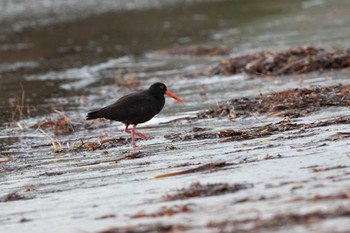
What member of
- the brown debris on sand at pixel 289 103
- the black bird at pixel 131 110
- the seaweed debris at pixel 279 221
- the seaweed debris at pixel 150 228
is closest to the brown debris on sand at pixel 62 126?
the black bird at pixel 131 110

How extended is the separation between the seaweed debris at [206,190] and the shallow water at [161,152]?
8 centimetres

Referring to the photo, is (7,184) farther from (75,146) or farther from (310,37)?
(310,37)

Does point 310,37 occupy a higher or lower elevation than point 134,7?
lower

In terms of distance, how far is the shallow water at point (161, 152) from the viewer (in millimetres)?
5590

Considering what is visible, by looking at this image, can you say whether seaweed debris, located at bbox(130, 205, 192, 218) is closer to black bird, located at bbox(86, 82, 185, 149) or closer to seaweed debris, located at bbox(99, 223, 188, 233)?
seaweed debris, located at bbox(99, 223, 188, 233)

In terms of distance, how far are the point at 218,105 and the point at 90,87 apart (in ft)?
21.5

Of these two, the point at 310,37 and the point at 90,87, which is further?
the point at 310,37

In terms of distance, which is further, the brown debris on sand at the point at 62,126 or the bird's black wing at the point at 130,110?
the brown debris on sand at the point at 62,126

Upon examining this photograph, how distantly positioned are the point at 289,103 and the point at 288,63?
4.65m

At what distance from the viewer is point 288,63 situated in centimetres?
1480

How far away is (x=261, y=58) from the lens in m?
15.6

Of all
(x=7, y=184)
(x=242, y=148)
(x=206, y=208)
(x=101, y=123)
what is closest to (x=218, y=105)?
(x=101, y=123)

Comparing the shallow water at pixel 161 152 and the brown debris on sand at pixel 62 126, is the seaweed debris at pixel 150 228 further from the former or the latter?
the brown debris on sand at pixel 62 126

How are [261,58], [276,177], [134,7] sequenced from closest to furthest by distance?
1. [276,177]
2. [261,58]
3. [134,7]
